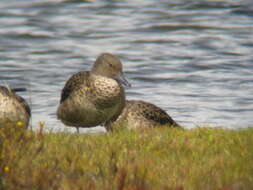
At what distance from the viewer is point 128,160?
7949mm

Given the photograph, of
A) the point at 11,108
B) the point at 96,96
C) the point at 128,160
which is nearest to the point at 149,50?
the point at 96,96

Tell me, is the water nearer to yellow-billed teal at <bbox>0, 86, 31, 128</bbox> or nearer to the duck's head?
the duck's head

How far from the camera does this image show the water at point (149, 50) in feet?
52.2

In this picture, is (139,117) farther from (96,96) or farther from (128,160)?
(128,160)

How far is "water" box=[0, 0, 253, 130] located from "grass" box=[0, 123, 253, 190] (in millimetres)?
4224

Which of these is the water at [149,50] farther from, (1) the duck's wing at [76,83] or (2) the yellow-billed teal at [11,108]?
(2) the yellow-billed teal at [11,108]

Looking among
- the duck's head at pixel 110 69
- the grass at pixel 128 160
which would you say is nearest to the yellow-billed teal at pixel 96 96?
the duck's head at pixel 110 69

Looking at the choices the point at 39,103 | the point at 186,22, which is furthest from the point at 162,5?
the point at 39,103

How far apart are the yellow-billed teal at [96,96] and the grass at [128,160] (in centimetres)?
102

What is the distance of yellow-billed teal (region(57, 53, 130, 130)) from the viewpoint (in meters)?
10.6

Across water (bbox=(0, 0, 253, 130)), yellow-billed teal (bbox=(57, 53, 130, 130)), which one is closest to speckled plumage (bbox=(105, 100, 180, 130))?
yellow-billed teal (bbox=(57, 53, 130, 130))

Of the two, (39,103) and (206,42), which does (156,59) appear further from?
(39,103)

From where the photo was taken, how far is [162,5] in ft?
89.9

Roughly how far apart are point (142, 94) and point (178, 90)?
809mm
